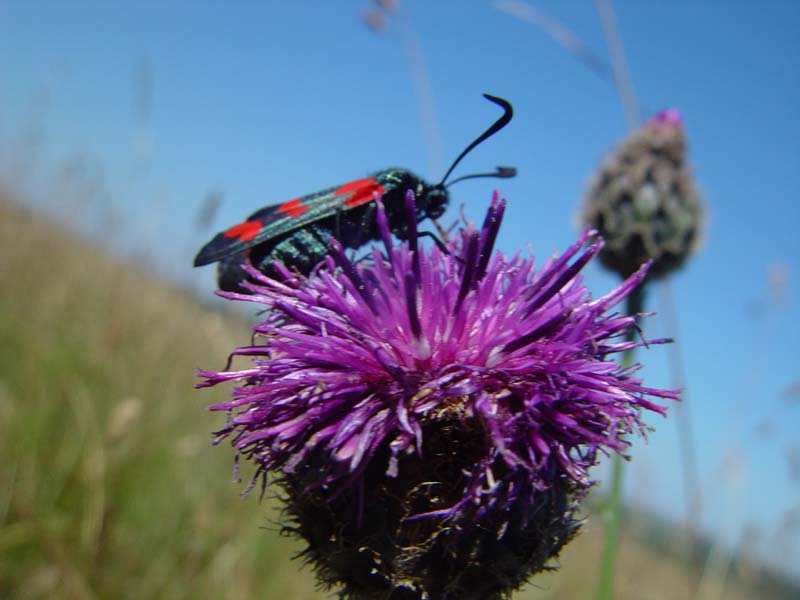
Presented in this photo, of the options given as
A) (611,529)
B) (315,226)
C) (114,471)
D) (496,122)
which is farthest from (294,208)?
(114,471)

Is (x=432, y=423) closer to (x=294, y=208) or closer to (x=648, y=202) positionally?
(x=294, y=208)

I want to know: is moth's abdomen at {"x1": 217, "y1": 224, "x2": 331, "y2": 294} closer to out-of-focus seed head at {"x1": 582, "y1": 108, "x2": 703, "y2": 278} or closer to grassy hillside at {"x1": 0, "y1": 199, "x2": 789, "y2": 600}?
grassy hillside at {"x1": 0, "y1": 199, "x2": 789, "y2": 600}

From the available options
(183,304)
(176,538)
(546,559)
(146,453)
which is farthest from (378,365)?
(183,304)

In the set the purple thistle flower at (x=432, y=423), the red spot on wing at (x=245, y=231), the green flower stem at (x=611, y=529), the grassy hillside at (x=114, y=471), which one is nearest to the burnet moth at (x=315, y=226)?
the red spot on wing at (x=245, y=231)

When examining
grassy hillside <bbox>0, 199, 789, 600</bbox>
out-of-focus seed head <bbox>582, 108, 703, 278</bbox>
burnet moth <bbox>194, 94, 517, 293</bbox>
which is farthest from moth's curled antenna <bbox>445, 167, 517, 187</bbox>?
out-of-focus seed head <bbox>582, 108, 703, 278</bbox>

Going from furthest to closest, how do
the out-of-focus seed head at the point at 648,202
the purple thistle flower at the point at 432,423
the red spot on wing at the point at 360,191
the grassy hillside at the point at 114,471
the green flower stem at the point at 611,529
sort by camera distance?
the out-of-focus seed head at the point at 648,202 → the grassy hillside at the point at 114,471 → the green flower stem at the point at 611,529 → the red spot on wing at the point at 360,191 → the purple thistle flower at the point at 432,423

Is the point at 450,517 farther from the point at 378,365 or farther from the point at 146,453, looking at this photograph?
the point at 146,453

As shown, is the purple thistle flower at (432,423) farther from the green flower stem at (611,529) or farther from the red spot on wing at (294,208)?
the green flower stem at (611,529)

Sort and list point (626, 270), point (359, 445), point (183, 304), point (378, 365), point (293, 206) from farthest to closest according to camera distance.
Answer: point (183, 304) → point (626, 270) → point (293, 206) → point (378, 365) → point (359, 445)
